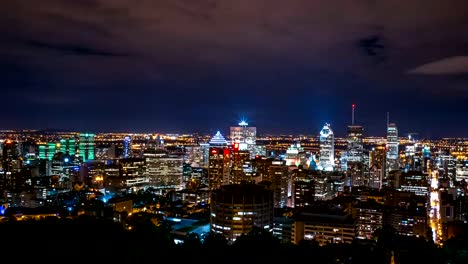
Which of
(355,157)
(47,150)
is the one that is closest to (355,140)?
(355,157)

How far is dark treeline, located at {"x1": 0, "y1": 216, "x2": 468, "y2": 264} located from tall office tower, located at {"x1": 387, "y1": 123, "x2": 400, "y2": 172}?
25.0m

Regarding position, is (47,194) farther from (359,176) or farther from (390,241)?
(359,176)

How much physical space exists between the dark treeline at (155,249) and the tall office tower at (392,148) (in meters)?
25.0

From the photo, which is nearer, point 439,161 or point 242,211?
point 242,211

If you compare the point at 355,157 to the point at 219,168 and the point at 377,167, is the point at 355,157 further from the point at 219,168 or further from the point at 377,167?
the point at 219,168

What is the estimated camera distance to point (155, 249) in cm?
805

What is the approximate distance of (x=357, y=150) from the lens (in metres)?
38.4

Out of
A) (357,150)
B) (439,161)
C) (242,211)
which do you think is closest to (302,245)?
(242,211)

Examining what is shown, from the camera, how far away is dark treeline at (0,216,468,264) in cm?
690

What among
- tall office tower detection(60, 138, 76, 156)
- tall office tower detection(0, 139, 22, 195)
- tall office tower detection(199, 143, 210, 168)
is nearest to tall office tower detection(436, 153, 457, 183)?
tall office tower detection(199, 143, 210, 168)

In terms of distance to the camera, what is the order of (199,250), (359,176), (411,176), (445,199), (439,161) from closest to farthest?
(199,250) → (445,199) → (411,176) → (359,176) → (439,161)

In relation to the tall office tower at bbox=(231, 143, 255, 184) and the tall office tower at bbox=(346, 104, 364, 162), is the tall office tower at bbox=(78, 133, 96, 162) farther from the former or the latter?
the tall office tower at bbox=(346, 104, 364, 162)

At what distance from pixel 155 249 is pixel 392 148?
34992mm

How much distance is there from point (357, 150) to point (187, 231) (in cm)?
2758
